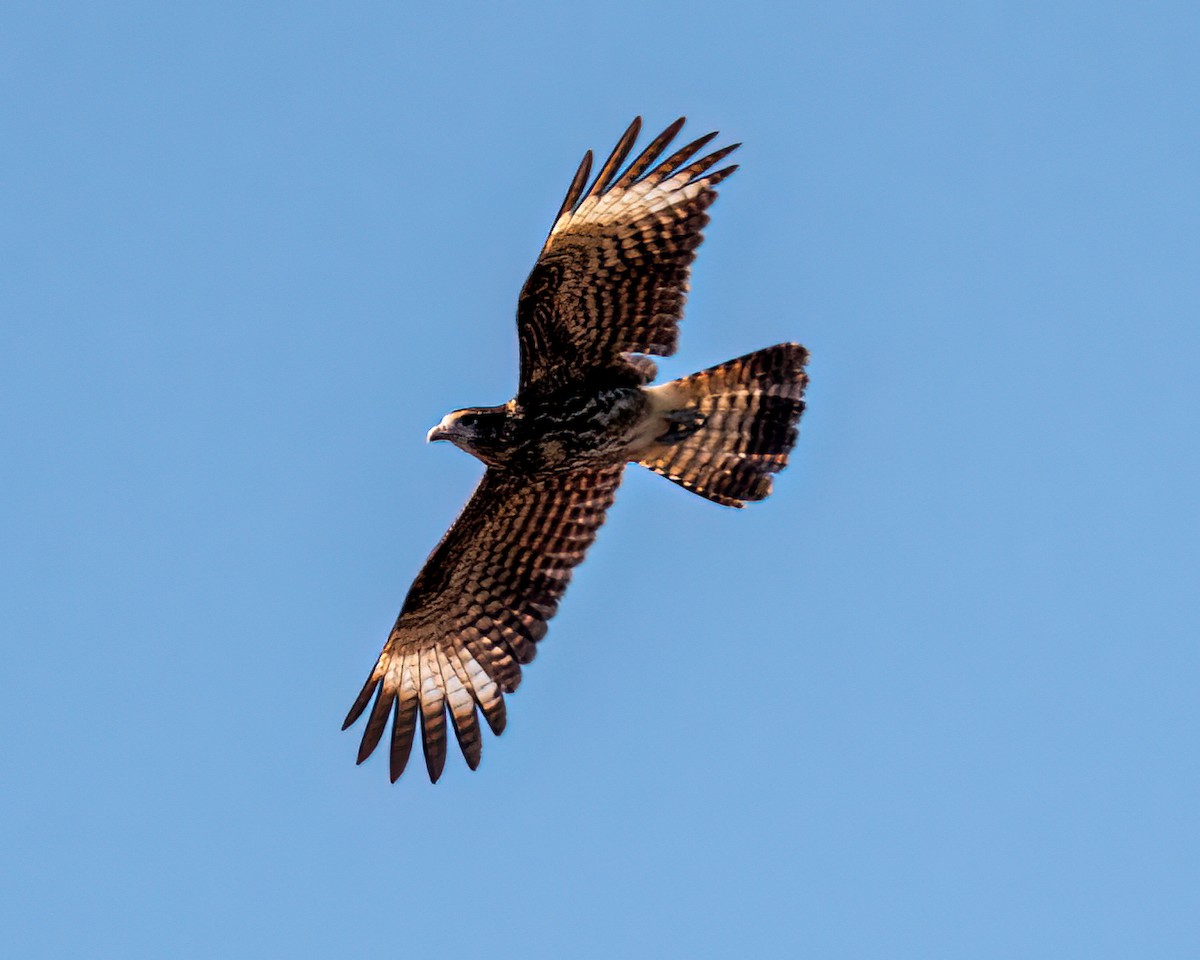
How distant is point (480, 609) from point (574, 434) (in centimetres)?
183

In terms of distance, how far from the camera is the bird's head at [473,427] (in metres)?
13.9

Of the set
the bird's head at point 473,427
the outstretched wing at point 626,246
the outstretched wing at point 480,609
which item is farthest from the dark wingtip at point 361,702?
the outstretched wing at point 626,246

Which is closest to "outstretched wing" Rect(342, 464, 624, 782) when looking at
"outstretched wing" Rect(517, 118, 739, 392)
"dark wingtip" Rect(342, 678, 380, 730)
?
"dark wingtip" Rect(342, 678, 380, 730)

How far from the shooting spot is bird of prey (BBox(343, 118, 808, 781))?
1354 cm

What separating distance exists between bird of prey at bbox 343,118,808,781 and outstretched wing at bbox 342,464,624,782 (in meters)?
0.01

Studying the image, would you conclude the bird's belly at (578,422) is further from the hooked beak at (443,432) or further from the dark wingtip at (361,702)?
the dark wingtip at (361,702)

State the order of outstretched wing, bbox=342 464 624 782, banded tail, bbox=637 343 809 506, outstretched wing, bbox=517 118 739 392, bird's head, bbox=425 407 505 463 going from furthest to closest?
outstretched wing, bbox=342 464 624 782 < banded tail, bbox=637 343 809 506 < bird's head, bbox=425 407 505 463 < outstretched wing, bbox=517 118 739 392

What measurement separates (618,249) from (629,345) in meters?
0.71

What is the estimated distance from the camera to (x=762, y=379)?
554 inches

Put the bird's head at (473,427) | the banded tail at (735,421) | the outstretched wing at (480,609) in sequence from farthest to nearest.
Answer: the outstretched wing at (480,609)
the banded tail at (735,421)
the bird's head at (473,427)

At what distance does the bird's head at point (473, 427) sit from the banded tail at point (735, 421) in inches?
43.7

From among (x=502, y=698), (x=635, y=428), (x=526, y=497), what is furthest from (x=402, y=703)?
(x=635, y=428)

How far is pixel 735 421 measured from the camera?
1420 cm

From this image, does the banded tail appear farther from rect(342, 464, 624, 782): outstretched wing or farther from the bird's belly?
rect(342, 464, 624, 782): outstretched wing
